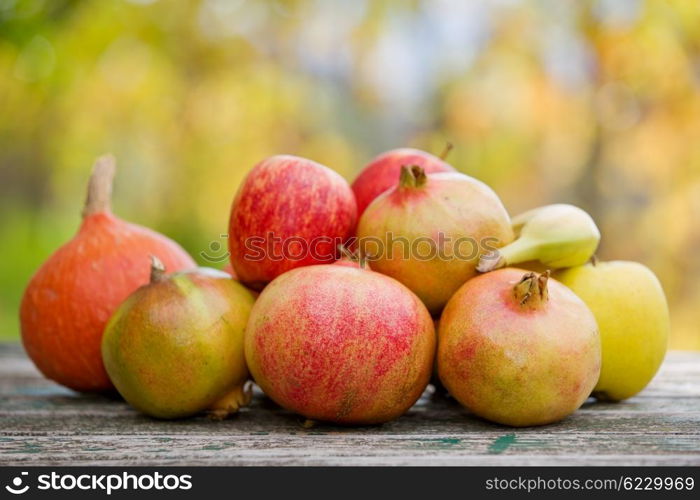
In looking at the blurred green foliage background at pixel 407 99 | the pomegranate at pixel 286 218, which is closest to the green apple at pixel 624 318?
the pomegranate at pixel 286 218

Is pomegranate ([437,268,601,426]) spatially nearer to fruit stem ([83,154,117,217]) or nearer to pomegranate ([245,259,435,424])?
pomegranate ([245,259,435,424])

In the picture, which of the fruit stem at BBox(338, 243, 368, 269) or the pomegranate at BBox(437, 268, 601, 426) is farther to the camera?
the fruit stem at BBox(338, 243, 368, 269)

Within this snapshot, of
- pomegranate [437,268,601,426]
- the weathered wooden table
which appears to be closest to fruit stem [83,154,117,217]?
the weathered wooden table

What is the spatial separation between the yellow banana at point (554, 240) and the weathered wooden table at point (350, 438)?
26 cm

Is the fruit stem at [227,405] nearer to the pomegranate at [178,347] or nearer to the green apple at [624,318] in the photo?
the pomegranate at [178,347]

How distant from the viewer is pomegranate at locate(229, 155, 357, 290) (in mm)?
1185

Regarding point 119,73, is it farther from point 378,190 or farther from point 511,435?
point 511,435

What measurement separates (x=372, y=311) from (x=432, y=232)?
0.57 ft

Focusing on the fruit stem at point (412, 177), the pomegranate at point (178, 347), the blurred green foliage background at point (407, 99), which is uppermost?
the blurred green foliage background at point (407, 99)

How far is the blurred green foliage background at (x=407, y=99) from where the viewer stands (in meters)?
3.96

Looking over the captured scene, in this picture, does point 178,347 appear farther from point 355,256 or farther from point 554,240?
point 554,240

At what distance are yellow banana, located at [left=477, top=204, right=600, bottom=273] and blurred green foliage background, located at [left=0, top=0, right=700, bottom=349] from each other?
256 cm

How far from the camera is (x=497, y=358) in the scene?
103cm

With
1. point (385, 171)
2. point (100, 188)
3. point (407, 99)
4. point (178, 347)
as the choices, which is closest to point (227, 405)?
point (178, 347)
